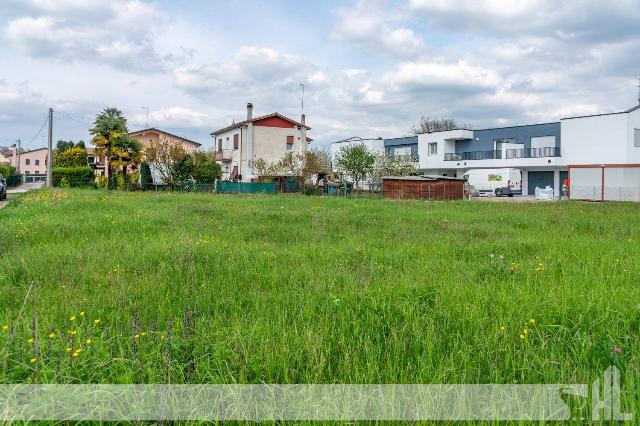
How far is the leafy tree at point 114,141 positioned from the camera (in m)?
47.2

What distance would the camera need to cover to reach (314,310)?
15.1 feet

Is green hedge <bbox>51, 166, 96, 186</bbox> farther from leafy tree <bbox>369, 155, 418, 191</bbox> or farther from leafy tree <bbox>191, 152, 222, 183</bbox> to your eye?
leafy tree <bbox>369, 155, 418, 191</bbox>

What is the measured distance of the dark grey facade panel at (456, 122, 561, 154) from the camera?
5269cm

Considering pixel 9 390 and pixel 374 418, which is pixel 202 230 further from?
pixel 374 418

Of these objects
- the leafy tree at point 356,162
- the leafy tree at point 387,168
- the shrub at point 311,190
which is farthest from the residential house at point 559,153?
the shrub at point 311,190

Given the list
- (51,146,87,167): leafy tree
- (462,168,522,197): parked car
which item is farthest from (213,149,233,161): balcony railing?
(462,168,522,197): parked car

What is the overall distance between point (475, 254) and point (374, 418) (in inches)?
250

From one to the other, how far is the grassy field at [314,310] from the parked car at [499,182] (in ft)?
143

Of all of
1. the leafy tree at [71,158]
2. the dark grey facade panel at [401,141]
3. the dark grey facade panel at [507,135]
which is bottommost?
the leafy tree at [71,158]

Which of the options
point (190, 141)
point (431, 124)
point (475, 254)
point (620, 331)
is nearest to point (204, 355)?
point (620, 331)

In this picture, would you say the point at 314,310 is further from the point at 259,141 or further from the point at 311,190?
the point at 259,141

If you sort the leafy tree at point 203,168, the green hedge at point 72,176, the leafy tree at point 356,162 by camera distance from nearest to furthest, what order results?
the leafy tree at point 356,162, the leafy tree at point 203,168, the green hedge at point 72,176

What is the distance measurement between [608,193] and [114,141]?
150 ft

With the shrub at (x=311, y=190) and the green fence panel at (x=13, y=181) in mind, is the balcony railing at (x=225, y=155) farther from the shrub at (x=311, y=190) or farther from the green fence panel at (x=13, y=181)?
the green fence panel at (x=13, y=181)
